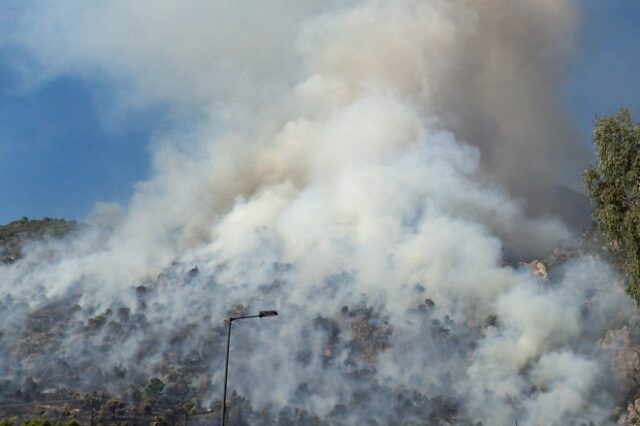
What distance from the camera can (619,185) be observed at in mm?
38219

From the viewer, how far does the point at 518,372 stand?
131250 millimetres

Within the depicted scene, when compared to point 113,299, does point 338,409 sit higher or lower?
lower

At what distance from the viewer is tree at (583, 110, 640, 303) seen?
3694cm

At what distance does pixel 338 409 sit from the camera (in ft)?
390

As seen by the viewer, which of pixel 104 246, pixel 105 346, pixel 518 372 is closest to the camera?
Answer: pixel 518 372

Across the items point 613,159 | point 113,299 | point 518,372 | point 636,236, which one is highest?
point 113,299

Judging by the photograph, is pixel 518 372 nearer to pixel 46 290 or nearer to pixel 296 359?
pixel 296 359

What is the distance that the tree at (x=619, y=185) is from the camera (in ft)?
121

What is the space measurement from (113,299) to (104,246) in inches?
1210

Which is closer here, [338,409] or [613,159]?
[613,159]

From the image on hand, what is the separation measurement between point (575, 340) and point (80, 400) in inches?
3777

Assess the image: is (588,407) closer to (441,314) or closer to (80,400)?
(441,314)

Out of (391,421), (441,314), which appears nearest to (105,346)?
(391,421)

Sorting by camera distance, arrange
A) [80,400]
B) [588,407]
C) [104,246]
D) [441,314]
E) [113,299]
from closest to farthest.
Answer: [80,400] → [588,407] → [441,314] → [113,299] → [104,246]
